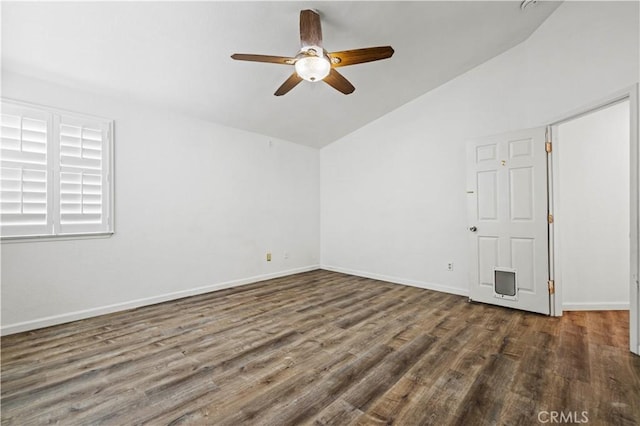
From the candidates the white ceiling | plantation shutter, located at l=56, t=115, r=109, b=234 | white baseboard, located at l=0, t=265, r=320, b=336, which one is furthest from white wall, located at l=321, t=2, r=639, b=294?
plantation shutter, located at l=56, t=115, r=109, b=234

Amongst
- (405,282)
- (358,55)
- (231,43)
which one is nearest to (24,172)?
(231,43)

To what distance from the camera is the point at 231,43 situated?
2689 millimetres

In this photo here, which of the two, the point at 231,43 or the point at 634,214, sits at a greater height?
the point at 231,43

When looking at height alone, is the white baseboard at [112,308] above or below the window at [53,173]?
below

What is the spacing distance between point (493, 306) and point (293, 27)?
3900 millimetres

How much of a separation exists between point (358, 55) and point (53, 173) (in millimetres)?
3295

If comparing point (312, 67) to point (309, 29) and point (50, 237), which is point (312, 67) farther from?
point (50, 237)

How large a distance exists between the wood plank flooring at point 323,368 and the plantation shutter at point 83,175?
1117 millimetres

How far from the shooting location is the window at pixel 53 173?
8.70 ft

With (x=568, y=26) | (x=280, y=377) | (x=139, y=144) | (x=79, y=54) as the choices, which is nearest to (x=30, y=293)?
(x=139, y=144)

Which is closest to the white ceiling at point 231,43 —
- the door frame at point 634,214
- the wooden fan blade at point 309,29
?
the wooden fan blade at point 309,29

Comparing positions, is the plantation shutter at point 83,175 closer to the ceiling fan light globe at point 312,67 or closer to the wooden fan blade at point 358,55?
the ceiling fan light globe at point 312,67

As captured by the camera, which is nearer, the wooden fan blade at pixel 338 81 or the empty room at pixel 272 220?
the empty room at pixel 272 220

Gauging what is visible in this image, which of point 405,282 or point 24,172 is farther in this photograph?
point 405,282
